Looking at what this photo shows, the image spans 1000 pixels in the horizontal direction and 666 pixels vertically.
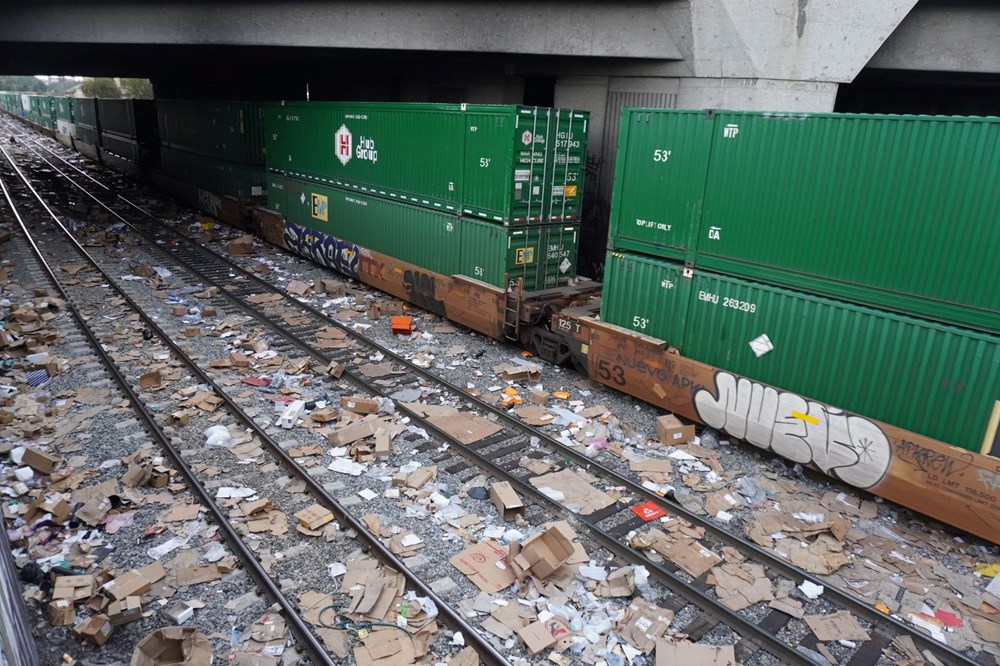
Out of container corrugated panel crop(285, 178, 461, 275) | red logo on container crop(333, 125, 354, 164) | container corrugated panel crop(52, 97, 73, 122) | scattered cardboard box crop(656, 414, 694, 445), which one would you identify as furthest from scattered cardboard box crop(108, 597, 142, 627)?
container corrugated panel crop(52, 97, 73, 122)

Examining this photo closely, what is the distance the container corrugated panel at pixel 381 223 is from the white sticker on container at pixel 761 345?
6.55 meters

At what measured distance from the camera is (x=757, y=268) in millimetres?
8875

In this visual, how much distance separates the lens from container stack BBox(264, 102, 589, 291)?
12.0m

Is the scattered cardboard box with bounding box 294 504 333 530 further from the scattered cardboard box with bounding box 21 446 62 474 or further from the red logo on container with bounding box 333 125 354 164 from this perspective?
the red logo on container with bounding box 333 125 354 164

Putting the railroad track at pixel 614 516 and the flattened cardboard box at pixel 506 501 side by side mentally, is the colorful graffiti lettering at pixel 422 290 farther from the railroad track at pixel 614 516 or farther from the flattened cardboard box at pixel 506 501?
the flattened cardboard box at pixel 506 501

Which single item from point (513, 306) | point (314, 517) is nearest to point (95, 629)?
point (314, 517)

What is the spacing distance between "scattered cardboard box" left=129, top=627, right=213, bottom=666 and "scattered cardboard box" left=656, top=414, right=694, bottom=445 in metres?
6.52

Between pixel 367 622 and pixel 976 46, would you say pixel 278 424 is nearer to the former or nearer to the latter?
pixel 367 622

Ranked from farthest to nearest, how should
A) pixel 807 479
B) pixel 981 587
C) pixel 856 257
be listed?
pixel 807 479, pixel 856 257, pixel 981 587

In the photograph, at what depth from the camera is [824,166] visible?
8.06 metres

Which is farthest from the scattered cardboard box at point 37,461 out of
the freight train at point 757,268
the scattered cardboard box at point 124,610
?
the freight train at point 757,268

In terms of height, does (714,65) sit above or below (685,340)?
above

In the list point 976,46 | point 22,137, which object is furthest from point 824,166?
point 22,137

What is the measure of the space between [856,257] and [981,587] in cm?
381
